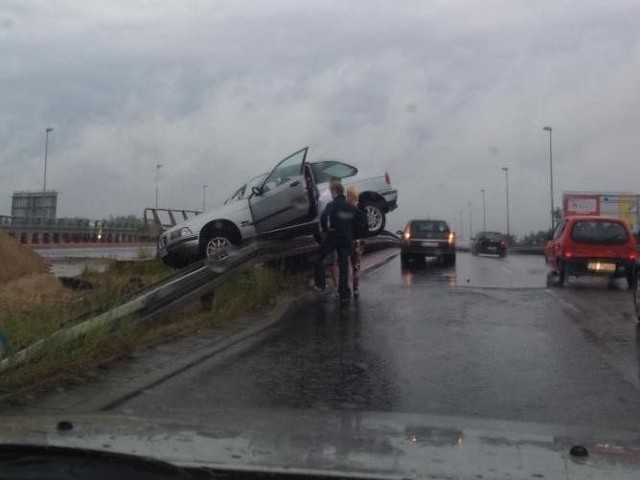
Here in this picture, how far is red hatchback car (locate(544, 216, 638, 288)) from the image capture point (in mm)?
16312

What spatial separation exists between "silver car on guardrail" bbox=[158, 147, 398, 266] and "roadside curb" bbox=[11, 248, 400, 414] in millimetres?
3155

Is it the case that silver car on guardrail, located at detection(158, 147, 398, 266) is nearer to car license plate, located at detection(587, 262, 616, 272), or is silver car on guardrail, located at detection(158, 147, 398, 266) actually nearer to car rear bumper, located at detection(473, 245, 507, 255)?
car license plate, located at detection(587, 262, 616, 272)

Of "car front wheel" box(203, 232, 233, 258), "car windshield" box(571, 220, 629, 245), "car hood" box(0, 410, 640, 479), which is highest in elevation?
"car windshield" box(571, 220, 629, 245)

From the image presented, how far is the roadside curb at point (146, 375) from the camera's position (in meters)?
5.69

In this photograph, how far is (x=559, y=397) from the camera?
20.6 ft

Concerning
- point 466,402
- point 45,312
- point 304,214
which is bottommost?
point 466,402

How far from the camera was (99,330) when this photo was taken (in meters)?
7.31

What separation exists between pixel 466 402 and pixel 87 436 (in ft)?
10.8

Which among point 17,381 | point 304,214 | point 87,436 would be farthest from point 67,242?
point 87,436

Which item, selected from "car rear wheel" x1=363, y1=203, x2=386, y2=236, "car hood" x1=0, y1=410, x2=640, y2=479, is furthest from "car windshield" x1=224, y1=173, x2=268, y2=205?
"car hood" x1=0, y1=410, x2=640, y2=479

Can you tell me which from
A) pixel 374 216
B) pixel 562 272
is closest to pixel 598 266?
pixel 562 272

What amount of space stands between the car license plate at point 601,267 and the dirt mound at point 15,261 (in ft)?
34.5

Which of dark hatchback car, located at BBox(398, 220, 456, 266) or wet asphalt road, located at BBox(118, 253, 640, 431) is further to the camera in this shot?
dark hatchback car, located at BBox(398, 220, 456, 266)

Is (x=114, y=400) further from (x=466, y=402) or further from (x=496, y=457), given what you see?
(x=496, y=457)
